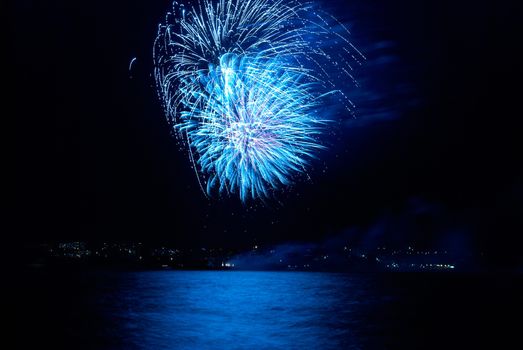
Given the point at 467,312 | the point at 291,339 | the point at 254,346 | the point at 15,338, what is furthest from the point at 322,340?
the point at 467,312

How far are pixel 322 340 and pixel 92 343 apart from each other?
309 inches

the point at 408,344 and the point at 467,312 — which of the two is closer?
the point at 408,344

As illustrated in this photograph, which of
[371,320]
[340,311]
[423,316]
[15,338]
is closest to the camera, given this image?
[15,338]

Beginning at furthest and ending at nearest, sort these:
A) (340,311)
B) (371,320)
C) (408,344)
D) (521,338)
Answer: (340,311) < (371,320) < (521,338) < (408,344)

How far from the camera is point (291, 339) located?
1596cm

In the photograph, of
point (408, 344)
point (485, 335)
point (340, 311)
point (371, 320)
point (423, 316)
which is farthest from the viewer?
point (340, 311)

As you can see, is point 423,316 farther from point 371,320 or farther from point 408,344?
point 408,344

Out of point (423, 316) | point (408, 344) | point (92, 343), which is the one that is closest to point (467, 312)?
point (423, 316)

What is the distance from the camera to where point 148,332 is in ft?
55.7

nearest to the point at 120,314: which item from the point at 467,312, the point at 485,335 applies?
the point at 485,335

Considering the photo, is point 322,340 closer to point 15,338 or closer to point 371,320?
point 371,320

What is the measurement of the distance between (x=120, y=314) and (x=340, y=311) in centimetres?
1267

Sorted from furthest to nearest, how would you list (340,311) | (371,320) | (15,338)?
1. (340,311)
2. (371,320)
3. (15,338)

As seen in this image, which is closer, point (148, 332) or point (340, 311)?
point (148, 332)
